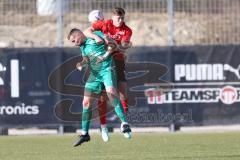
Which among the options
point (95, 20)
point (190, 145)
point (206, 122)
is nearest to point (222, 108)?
point (206, 122)

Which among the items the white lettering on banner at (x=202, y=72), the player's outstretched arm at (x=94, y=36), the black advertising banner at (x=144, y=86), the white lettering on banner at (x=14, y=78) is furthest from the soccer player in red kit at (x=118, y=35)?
the white lettering on banner at (x=14, y=78)

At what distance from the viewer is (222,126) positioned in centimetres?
2170

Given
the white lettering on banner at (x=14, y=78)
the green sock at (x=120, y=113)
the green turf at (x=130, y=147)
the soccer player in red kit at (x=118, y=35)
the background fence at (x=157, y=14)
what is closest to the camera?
the green turf at (x=130, y=147)

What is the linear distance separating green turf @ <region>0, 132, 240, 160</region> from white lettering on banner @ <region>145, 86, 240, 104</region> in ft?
4.58

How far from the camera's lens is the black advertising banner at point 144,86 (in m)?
21.2

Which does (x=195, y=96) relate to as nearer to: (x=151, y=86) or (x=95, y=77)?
(x=151, y=86)

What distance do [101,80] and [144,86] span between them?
21.1 ft

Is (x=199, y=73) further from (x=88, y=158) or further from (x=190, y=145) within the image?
(x=88, y=158)

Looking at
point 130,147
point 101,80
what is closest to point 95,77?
point 101,80

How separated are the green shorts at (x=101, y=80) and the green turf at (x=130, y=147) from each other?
113 centimetres

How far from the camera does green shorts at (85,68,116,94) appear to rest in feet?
48.5

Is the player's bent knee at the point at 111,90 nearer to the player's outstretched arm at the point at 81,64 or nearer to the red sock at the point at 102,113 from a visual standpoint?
the player's outstretched arm at the point at 81,64

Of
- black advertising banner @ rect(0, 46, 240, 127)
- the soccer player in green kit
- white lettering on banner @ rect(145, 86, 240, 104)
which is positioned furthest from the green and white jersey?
white lettering on banner @ rect(145, 86, 240, 104)

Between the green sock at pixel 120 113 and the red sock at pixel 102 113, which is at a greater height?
the green sock at pixel 120 113
